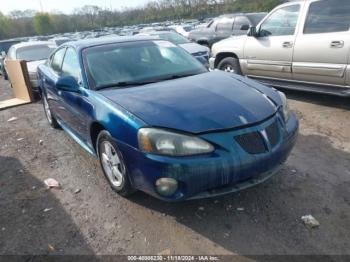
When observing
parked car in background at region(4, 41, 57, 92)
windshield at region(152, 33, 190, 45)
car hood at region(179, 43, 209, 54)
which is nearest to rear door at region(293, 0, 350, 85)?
car hood at region(179, 43, 209, 54)

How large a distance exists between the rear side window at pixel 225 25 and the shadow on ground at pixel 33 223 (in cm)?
961

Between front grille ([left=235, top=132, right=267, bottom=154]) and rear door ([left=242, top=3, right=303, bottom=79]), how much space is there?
375 cm

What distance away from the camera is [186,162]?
2549 millimetres

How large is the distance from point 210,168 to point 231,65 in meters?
5.25

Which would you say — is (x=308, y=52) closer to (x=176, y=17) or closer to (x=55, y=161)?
(x=55, y=161)

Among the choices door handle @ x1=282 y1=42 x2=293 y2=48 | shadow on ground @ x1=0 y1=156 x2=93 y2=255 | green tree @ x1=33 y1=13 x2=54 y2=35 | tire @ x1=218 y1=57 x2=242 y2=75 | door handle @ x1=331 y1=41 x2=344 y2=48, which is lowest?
green tree @ x1=33 y1=13 x2=54 y2=35

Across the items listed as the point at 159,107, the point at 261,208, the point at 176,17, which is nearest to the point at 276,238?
the point at 261,208

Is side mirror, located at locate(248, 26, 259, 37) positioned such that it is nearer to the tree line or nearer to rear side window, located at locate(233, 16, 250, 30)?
rear side window, located at locate(233, 16, 250, 30)

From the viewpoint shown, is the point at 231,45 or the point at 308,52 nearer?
the point at 308,52

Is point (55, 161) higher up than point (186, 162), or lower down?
lower down

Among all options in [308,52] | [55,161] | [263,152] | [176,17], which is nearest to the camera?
[263,152]

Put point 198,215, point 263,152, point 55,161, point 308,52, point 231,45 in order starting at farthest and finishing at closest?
point 231,45 < point 308,52 < point 55,161 < point 198,215 < point 263,152

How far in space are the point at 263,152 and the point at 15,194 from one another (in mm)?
2804

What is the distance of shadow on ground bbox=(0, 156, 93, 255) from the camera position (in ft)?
9.11
